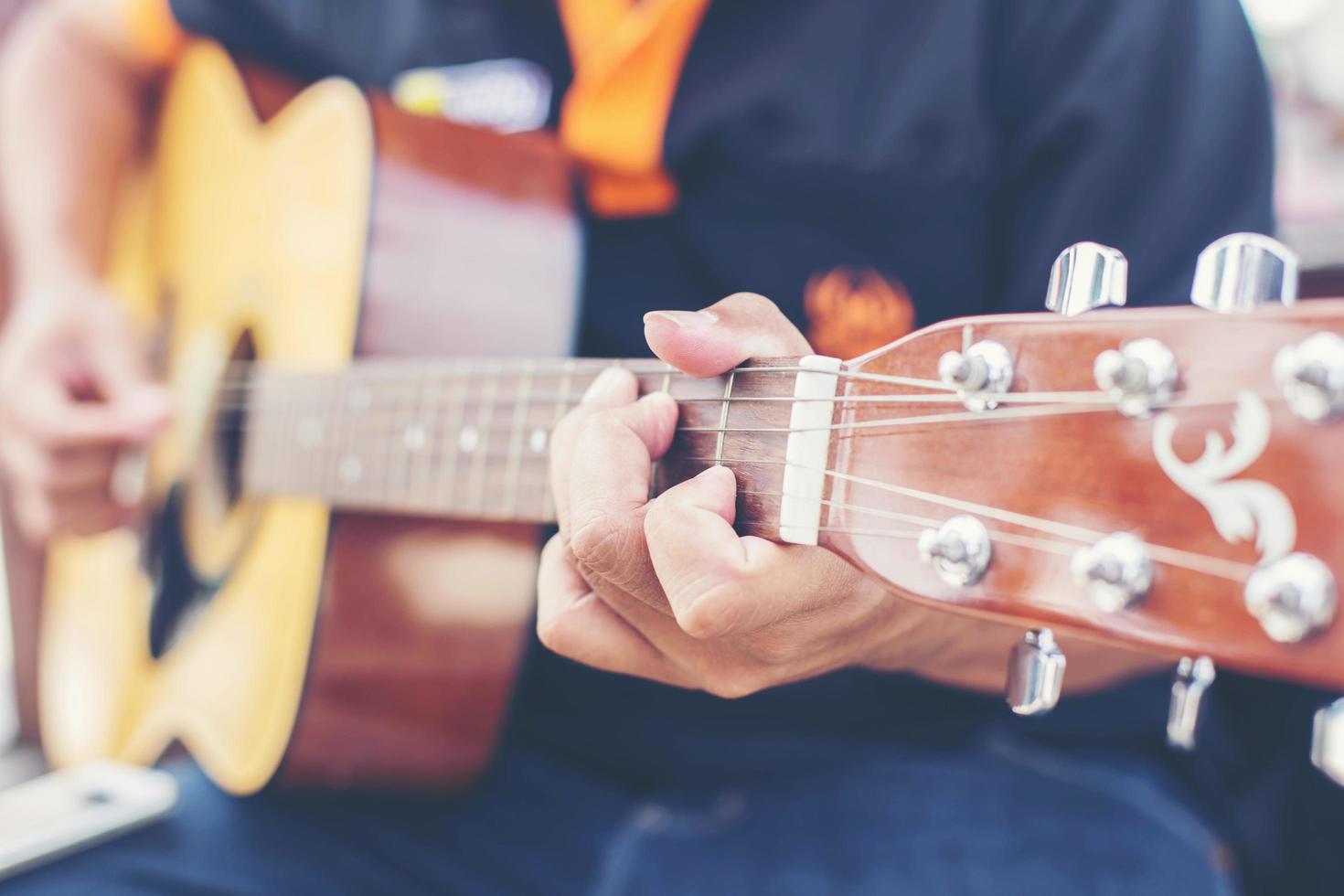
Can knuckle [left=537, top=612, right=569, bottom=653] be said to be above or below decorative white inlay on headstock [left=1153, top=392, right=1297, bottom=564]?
below

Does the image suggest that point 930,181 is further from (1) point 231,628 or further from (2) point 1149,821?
(1) point 231,628

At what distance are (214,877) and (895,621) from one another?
1.74 ft

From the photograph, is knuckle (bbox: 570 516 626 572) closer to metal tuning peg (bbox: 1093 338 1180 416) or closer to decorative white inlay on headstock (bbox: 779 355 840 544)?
decorative white inlay on headstock (bbox: 779 355 840 544)

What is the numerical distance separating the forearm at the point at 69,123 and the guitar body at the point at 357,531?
291 mm

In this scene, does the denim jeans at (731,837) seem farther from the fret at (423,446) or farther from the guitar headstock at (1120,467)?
the guitar headstock at (1120,467)

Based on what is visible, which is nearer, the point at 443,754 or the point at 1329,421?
the point at 1329,421

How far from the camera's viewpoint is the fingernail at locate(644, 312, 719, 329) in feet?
1.19

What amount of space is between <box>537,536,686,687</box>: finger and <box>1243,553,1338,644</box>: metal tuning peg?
9.5 inches

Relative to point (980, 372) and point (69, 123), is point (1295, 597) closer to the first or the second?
point (980, 372)

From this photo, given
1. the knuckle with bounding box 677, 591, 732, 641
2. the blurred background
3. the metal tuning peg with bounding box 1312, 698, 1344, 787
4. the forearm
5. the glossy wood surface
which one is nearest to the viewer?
the metal tuning peg with bounding box 1312, 698, 1344, 787

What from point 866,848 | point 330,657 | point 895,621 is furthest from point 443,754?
point 895,621

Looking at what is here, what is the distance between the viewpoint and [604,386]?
1.38 ft

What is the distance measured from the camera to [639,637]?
0.43 metres

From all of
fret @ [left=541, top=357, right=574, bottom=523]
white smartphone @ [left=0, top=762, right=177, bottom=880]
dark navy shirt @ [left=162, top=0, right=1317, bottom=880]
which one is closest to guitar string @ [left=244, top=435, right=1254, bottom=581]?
fret @ [left=541, top=357, right=574, bottom=523]
